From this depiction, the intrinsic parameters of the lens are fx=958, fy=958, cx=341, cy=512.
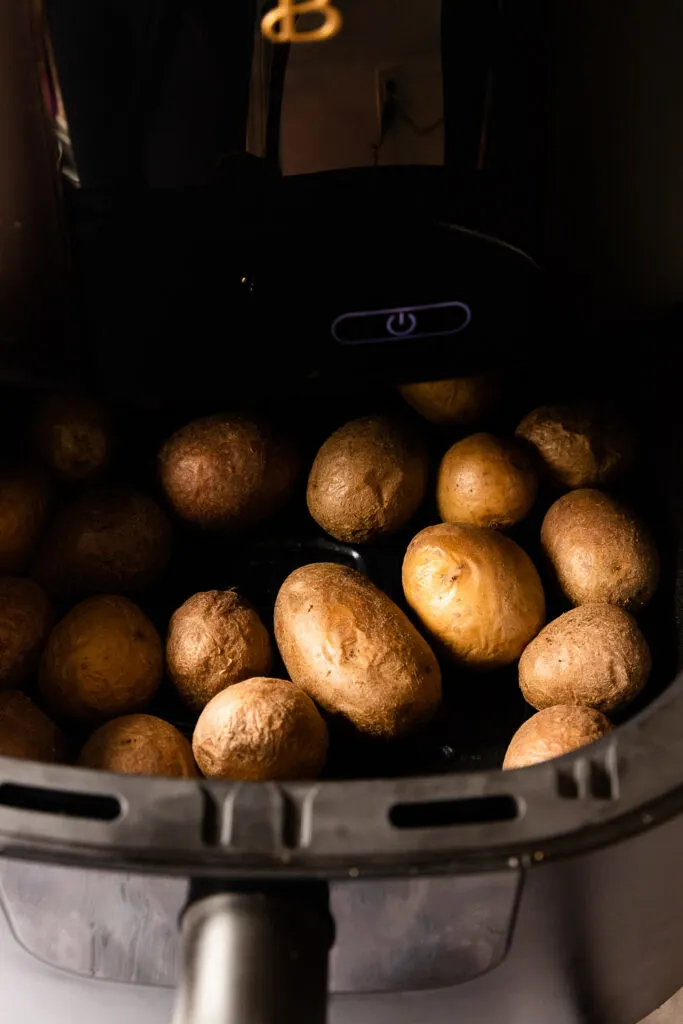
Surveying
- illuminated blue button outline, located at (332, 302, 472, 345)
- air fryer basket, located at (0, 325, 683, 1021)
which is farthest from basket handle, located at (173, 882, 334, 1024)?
illuminated blue button outline, located at (332, 302, 472, 345)

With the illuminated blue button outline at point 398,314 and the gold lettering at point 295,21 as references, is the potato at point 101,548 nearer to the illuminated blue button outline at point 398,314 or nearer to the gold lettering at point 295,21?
the illuminated blue button outline at point 398,314

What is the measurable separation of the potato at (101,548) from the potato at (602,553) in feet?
0.88

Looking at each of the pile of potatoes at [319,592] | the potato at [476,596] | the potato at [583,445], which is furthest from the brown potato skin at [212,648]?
the potato at [583,445]

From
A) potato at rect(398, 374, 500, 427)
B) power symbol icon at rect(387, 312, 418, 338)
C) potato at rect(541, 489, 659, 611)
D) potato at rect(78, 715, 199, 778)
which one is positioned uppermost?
power symbol icon at rect(387, 312, 418, 338)

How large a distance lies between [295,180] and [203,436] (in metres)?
0.20

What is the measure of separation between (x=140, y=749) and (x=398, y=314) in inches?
11.5

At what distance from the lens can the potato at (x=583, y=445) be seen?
2.15 ft

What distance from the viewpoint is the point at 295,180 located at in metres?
0.53

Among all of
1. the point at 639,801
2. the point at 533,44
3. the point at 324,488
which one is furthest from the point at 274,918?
the point at 533,44

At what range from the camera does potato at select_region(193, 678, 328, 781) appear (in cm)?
49

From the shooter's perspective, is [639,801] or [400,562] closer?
[639,801]

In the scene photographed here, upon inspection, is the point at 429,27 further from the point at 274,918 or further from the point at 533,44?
the point at 274,918

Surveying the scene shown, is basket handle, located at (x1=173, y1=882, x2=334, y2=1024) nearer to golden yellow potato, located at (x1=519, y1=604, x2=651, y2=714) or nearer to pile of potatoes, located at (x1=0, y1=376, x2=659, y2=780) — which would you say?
pile of potatoes, located at (x1=0, y1=376, x2=659, y2=780)

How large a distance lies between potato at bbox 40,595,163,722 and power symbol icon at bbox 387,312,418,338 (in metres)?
0.24
